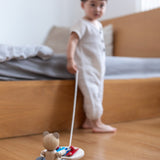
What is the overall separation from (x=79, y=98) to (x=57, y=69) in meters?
0.21

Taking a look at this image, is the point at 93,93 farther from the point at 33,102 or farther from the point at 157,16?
the point at 157,16

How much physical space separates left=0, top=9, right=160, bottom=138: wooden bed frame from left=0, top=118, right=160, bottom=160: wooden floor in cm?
8

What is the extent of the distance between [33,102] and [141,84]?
0.79 meters

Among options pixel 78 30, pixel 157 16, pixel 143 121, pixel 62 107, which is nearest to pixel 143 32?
pixel 157 16

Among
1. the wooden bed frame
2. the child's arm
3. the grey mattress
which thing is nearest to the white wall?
the wooden bed frame

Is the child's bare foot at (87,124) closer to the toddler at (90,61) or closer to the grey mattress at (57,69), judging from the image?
the toddler at (90,61)

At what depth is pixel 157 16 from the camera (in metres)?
2.22

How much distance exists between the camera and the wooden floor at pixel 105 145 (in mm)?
996

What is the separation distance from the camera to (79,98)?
60.1 inches

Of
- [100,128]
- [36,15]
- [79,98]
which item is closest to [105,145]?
[100,128]

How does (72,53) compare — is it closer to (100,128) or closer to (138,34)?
(100,128)

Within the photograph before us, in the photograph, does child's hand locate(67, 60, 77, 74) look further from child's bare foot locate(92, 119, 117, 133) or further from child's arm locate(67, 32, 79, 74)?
child's bare foot locate(92, 119, 117, 133)

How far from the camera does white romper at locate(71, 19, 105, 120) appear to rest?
4.77ft

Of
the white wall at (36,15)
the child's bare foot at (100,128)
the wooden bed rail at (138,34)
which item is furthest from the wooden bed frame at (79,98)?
the white wall at (36,15)
